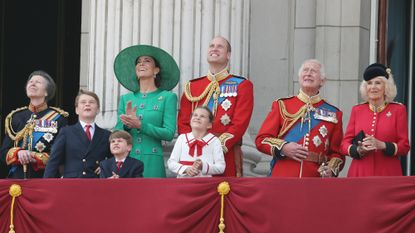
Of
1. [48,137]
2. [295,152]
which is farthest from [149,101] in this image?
[295,152]

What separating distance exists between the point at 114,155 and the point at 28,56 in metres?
6.41

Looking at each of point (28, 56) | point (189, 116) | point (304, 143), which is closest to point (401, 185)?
point (304, 143)

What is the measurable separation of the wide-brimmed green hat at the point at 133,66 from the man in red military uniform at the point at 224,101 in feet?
0.72

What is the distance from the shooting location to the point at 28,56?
67.0ft

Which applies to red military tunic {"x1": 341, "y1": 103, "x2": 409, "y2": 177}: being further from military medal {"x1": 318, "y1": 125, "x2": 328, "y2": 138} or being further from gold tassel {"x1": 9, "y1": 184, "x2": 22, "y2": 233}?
gold tassel {"x1": 9, "y1": 184, "x2": 22, "y2": 233}

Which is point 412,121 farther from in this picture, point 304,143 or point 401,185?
point 401,185

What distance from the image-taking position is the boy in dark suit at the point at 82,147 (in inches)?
567

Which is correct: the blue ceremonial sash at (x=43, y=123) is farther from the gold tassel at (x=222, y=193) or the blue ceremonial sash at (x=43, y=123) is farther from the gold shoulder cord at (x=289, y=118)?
the gold tassel at (x=222, y=193)

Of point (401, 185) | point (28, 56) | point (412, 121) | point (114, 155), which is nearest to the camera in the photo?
point (401, 185)

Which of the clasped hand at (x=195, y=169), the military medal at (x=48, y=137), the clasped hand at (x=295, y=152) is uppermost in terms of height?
the military medal at (x=48, y=137)

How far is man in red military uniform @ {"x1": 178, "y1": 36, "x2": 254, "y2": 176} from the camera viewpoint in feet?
48.2

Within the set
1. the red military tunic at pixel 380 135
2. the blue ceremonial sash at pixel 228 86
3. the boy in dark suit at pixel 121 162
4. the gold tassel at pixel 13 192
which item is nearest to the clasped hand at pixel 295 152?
the red military tunic at pixel 380 135

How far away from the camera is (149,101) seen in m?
14.9

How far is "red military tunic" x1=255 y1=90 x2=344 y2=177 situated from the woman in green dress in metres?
0.89
